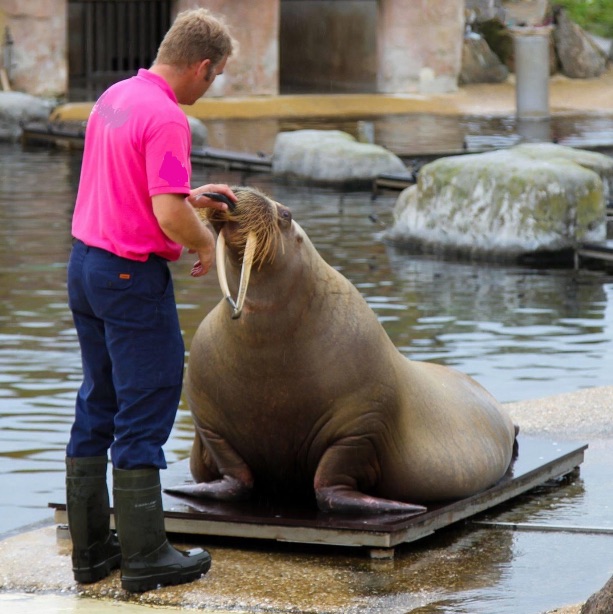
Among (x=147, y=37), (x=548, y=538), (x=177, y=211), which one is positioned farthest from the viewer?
(x=147, y=37)

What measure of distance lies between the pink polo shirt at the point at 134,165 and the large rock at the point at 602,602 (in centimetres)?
141

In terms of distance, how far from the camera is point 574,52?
34000 millimetres

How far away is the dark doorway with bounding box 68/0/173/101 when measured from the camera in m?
32.8

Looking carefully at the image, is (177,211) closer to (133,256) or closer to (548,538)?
(133,256)

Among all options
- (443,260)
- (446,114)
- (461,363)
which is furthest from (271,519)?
(446,114)

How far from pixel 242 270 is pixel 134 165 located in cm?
39

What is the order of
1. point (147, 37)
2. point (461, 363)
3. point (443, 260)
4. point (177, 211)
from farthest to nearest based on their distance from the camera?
point (147, 37)
point (443, 260)
point (461, 363)
point (177, 211)

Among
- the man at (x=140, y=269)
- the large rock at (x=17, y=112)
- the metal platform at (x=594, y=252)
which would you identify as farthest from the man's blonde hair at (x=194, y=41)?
the large rock at (x=17, y=112)

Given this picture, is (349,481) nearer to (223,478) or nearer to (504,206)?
(223,478)

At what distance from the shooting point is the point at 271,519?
4250 mm

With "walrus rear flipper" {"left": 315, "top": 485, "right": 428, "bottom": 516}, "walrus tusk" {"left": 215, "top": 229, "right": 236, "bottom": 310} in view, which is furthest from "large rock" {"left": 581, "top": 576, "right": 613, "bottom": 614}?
"walrus tusk" {"left": 215, "top": 229, "right": 236, "bottom": 310}

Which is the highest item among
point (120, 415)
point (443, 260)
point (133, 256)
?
point (133, 256)

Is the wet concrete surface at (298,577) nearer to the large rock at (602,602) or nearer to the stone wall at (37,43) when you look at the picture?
the large rock at (602,602)

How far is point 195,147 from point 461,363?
1256cm
